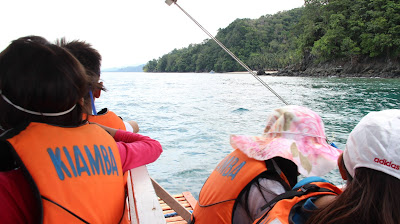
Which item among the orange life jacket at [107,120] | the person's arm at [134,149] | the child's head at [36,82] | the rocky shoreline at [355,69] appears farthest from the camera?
the rocky shoreline at [355,69]

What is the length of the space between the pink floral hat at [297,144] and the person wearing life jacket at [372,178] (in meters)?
0.34

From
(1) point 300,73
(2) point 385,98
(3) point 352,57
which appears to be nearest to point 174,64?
(1) point 300,73

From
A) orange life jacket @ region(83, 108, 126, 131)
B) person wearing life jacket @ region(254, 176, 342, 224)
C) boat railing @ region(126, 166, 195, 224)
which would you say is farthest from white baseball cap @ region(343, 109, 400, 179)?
orange life jacket @ region(83, 108, 126, 131)

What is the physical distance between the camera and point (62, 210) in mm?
785

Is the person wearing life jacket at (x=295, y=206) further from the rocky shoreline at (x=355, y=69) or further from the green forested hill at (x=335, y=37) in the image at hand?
the green forested hill at (x=335, y=37)

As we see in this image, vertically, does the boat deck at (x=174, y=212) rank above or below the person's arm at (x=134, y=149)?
below

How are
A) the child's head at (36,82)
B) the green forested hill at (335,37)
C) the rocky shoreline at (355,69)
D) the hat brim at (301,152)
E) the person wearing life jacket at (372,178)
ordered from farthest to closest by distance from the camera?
1. the green forested hill at (335,37)
2. the rocky shoreline at (355,69)
3. the hat brim at (301,152)
4. the child's head at (36,82)
5. the person wearing life jacket at (372,178)

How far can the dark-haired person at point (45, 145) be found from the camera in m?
0.75

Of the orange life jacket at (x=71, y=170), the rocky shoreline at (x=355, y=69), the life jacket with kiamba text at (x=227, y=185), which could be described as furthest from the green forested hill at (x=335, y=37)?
the orange life jacket at (x=71, y=170)

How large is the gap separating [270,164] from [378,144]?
1.49 feet

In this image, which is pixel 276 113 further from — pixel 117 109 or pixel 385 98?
pixel 385 98

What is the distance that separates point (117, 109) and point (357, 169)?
1144 cm

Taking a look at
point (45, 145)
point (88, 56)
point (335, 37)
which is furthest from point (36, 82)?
point (335, 37)

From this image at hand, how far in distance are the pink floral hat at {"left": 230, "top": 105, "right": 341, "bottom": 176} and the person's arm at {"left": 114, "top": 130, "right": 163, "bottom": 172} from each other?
37cm
